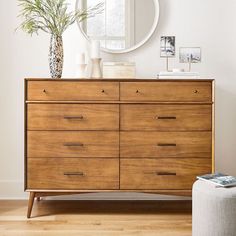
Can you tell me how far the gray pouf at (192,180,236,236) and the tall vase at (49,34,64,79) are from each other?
1337 millimetres

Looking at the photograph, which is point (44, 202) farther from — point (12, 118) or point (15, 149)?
point (12, 118)

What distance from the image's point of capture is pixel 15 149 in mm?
3545

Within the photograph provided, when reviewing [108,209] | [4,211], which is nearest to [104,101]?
[108,209]

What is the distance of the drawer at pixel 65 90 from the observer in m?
2.98

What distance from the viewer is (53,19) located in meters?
3.21

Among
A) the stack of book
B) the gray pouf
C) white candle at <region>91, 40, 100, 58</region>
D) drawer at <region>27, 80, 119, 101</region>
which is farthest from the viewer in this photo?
white candle at <region>91, 40, 100, 58</region>

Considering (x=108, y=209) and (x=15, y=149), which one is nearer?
(x=108, y=209)

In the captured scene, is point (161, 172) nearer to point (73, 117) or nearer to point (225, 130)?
point (73, 117)

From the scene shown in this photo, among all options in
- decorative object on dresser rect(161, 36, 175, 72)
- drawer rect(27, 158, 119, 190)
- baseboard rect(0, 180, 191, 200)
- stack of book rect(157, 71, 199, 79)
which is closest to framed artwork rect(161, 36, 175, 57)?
decorative object on dresser rect(161, 36, 175, 72)

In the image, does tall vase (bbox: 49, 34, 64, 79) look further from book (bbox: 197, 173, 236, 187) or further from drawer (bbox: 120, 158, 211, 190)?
book (bbox: 197, 173, 236, 187)

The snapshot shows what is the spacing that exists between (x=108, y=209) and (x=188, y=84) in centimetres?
107

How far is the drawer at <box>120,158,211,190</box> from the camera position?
9.89 ft

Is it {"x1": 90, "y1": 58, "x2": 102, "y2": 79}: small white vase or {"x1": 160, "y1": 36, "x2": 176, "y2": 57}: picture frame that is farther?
{"x1": 160, "y1": 36, "x2": 176, "y2": 57}: picture frame

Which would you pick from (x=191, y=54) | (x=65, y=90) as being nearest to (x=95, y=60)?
(x=65, y=90)
